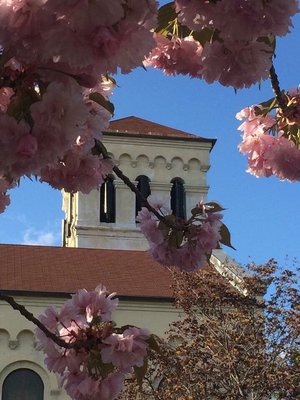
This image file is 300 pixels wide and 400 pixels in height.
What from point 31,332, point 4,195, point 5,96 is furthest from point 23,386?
point 5,96

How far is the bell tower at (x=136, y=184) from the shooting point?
28.2 m

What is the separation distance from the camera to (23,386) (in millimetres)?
18359

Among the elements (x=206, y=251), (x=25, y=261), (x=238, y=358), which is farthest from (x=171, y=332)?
(x=206, y=251)

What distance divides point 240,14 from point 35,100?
2.10ft

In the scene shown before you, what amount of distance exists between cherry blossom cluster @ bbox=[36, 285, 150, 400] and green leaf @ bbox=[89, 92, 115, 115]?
2.46 feet

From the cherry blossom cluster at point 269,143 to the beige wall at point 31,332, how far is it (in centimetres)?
1567

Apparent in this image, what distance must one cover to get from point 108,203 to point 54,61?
2706 cm

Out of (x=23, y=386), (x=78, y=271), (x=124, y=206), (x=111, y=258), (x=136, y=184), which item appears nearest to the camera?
(x=23, y=386)

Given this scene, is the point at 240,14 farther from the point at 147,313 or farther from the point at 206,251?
the point at 147,313

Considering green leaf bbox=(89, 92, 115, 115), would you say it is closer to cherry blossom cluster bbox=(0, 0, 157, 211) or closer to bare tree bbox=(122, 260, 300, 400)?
cherry blossom cluster bbox=(0, 0, 157, 211)

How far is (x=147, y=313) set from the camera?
1975 centimetres

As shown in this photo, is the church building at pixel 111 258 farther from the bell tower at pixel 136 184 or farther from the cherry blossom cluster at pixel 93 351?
the cherry blossom cluster at pixel 93 351

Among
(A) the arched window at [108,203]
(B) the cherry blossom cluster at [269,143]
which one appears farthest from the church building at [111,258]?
(B) the cherry blossom cluster at [269,143]

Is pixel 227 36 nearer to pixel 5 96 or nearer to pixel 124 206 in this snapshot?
pixel 5 96
